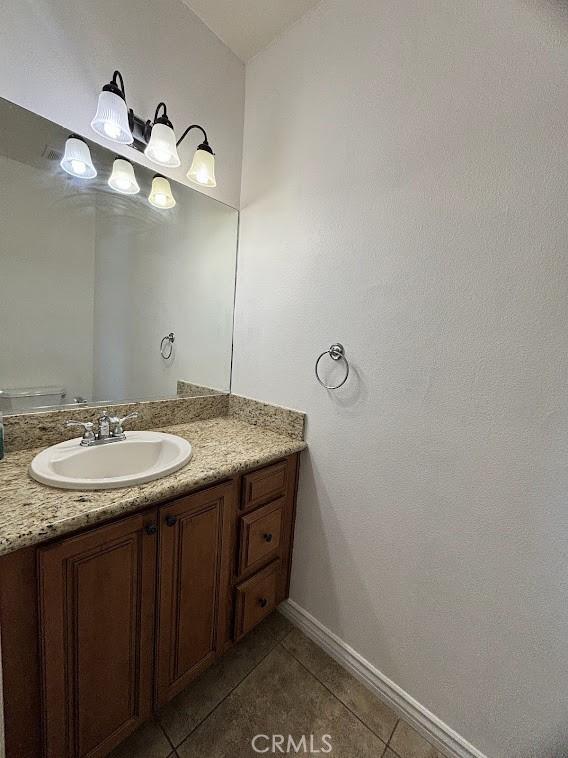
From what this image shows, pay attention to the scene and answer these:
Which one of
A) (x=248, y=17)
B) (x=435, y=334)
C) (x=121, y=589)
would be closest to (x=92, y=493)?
(x=121, y=589)

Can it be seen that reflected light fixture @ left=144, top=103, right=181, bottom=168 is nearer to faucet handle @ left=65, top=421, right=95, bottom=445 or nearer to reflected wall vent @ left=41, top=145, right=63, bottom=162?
reflected wall vent @ left=41, top=145, right=63, bottom=162

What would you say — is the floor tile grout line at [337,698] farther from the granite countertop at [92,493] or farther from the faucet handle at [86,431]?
the faucet handle at [86,431]

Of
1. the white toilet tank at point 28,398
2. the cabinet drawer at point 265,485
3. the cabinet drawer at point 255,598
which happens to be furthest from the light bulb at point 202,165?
the cabinet drawer at point 255,598

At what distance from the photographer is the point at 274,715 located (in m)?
1.06

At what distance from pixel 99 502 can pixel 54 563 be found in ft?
0.47

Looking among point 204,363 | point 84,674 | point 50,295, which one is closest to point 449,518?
point 84,674

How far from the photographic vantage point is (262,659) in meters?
1.25

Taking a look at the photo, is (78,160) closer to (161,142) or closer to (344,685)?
(161,142)

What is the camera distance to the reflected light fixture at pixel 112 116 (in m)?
0.97

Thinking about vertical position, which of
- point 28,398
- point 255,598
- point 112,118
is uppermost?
point 112,118

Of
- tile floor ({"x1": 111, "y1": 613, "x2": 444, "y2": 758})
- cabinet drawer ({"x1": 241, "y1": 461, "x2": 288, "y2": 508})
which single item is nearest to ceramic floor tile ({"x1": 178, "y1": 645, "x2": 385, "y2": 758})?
tile floor ({"x1": 111, "y1": 613, "x2": 444, "y2": 758})

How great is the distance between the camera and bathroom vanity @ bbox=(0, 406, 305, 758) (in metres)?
0.68

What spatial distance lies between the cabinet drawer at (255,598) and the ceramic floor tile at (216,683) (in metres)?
0.13

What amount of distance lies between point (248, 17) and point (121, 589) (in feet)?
6.86
